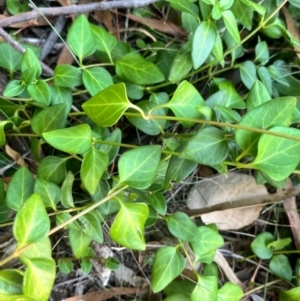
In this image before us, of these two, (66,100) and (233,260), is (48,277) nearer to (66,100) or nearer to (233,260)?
(66,100)

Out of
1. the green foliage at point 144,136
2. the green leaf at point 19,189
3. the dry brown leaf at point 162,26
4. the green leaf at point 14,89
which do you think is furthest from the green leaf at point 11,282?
the dry brown leaf at point 162,26

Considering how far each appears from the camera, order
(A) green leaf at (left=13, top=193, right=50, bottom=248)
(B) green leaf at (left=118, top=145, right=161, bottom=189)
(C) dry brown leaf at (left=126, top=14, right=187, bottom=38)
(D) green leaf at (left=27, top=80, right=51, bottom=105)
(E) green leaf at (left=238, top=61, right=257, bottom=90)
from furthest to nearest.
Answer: (C) dry brown leaf at (left=126, top=14, right=187, bottom=38) → (E) green leaf at (left=238, top=61, right=257, bottom=90) → (D) green leaf at (left=27, top=80, right=51, bottom=105) → (B) green leaf at (left=118, top=145, right=161, bottom=189) → (A) green leaf at (left=13, top=193, right=50, bottom=248)

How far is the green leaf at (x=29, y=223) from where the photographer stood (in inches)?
26.2

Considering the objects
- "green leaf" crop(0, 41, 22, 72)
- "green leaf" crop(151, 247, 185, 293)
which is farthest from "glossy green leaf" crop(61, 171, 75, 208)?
"green leaf" crop(0, 41, 22, 72)

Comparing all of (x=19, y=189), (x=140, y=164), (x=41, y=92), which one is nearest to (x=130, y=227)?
(x=140, y=164)

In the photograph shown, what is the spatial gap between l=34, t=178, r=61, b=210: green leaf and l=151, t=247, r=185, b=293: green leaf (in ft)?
0.74

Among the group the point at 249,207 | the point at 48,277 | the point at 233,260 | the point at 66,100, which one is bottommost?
the point at 233,260

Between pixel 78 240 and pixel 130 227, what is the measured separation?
0.15 metres

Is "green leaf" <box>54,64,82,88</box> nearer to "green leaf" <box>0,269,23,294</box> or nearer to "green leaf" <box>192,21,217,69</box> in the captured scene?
"green leaf" <box>192,21,217,69</box>

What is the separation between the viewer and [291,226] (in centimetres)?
114

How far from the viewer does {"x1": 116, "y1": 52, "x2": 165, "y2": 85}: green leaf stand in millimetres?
939

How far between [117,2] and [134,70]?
0.17 meters

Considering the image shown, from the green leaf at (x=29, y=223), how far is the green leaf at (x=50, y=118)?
0.70 ft

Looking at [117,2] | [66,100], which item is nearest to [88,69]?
[66,100]
